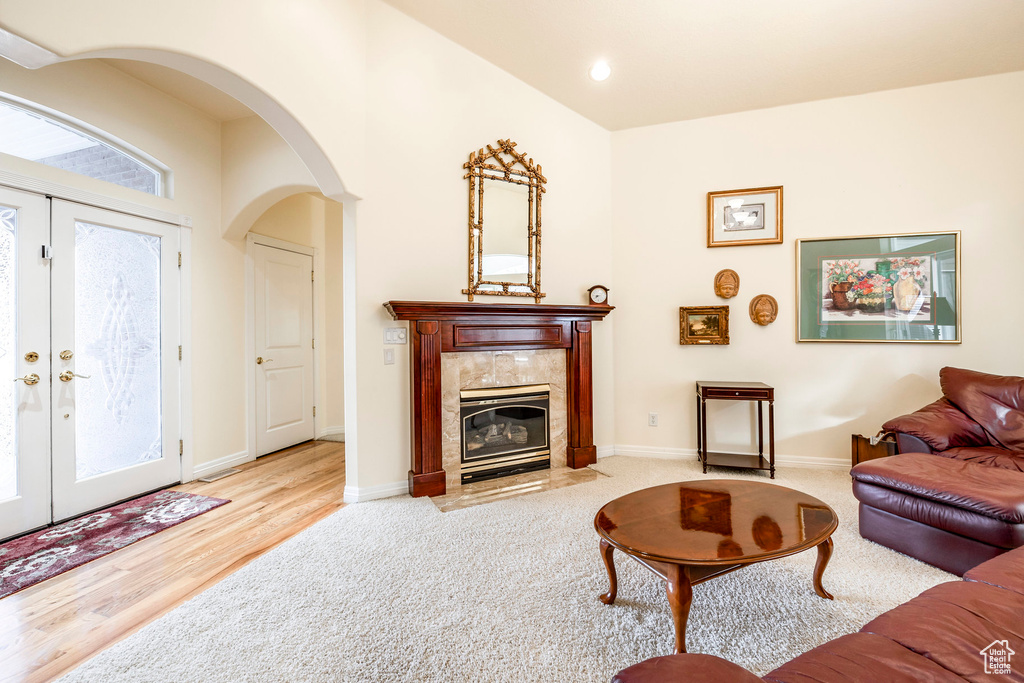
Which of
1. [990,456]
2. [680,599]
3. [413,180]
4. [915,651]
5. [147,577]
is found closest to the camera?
[915,651]

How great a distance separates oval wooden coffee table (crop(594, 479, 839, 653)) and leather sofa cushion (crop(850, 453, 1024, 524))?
1.98ft

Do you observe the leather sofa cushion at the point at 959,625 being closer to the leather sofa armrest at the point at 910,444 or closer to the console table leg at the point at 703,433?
the leather sofa armrest at the point at 910,444

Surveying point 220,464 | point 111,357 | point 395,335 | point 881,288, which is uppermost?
point 881,288

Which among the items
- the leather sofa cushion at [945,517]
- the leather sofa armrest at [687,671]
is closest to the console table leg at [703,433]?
the leather sofa cushion at [945,517]

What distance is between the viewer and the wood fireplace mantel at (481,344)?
128 inches

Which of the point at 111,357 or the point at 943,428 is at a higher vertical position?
the point at 111,357

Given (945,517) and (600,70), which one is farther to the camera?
(600,70)

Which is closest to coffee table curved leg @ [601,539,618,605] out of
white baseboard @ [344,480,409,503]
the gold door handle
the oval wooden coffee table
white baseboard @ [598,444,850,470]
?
the oval wooden coffee table

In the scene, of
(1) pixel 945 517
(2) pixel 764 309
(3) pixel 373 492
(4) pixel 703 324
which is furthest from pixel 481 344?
(1) pixel 945 517

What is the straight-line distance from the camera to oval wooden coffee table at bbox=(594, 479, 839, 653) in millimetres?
1562

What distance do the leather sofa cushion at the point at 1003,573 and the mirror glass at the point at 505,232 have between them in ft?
10.0

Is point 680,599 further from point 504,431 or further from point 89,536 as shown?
point 89,536

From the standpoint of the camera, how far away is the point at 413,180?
3387 mm

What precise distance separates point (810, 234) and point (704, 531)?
336cm
